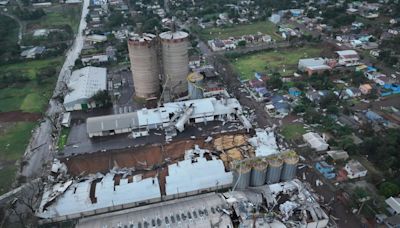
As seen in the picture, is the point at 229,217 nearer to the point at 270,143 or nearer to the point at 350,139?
the point at 270,143

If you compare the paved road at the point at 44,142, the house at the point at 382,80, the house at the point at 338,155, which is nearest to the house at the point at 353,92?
the house at the point at 382,80

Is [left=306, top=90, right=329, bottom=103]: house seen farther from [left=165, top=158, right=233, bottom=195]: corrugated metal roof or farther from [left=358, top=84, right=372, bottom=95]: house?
[left=165, top=158, right=233, bottom=195]: corrugated metal roof

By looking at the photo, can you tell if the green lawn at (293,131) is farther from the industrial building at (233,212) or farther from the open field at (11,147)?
the open field at (11,147)

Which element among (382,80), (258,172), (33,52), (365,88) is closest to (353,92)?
(365,88)

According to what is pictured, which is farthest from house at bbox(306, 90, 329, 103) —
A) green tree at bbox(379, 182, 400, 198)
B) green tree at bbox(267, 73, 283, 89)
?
green tree at bbox(379, 182, 400, 198)

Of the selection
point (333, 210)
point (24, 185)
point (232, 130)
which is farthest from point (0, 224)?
point (333, 210)
